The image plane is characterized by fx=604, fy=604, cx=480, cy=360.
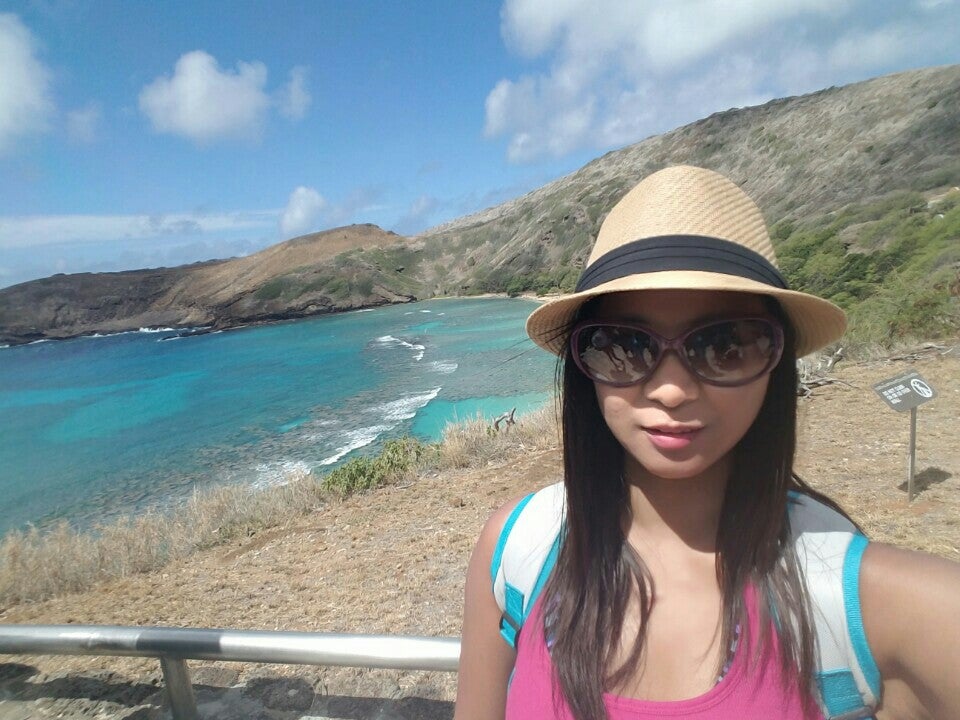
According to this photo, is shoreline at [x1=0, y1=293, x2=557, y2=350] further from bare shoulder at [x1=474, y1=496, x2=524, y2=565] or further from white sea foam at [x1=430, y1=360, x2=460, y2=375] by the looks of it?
bare shoulder at [x1=474, y1=496, x2=524, y2=565]

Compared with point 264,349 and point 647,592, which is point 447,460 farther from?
point 264,349

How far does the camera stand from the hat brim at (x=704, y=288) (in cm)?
83

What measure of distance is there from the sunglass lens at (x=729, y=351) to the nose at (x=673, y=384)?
A: 0.02 metres

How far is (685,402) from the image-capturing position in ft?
2.94

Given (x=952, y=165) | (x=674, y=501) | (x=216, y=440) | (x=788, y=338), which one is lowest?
(x=216, y=440)

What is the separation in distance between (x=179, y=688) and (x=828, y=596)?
230cm

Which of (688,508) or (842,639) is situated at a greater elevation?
(688,508)

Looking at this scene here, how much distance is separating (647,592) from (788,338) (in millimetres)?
472

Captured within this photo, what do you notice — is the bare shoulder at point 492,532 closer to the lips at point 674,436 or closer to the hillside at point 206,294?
the lips at point 674,436

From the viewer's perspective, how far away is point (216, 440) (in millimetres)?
19281

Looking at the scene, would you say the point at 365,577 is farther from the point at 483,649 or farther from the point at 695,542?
the point at 695,542

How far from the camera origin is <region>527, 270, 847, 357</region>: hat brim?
827mm

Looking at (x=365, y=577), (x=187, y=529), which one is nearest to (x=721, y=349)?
(x=365, y=577)

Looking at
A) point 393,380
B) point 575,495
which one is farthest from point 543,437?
point 393,380
